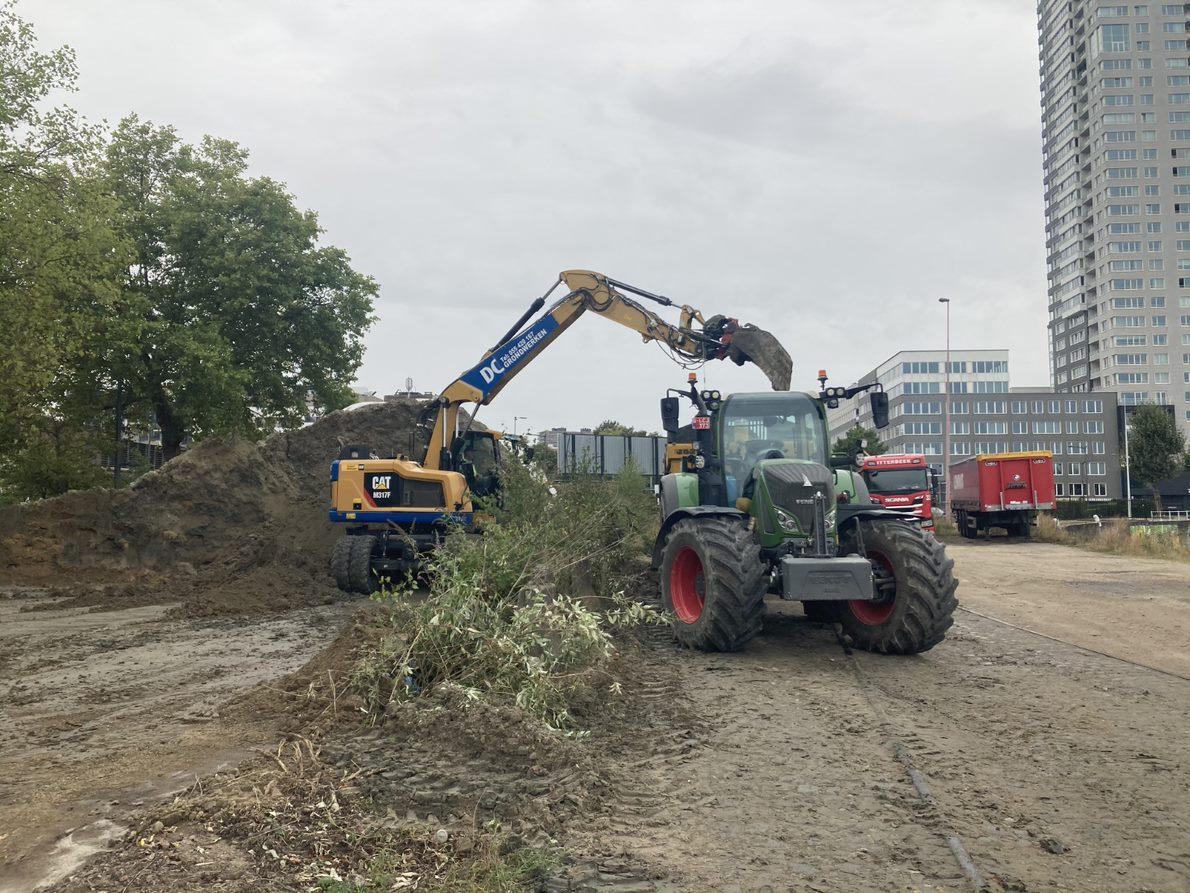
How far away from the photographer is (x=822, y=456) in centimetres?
1030

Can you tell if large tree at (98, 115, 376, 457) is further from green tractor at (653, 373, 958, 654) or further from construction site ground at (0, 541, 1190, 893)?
green tractor at (653, 373, 958, 654)

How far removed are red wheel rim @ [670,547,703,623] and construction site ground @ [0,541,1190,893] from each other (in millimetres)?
472

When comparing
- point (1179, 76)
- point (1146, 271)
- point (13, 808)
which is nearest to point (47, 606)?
point (13, 808)

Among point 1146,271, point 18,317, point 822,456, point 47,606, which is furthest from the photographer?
point 1146,271

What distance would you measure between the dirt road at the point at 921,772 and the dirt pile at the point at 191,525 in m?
10.7

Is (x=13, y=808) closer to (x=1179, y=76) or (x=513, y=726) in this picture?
(x=513, y=726)

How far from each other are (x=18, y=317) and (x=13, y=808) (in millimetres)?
14150

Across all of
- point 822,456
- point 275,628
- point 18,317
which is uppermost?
point 18,317

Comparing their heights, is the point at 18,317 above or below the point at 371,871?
above

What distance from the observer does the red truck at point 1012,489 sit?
3152 cm

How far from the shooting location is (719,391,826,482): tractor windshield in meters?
10.3

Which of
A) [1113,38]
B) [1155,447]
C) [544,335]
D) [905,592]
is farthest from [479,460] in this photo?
[1113,38]

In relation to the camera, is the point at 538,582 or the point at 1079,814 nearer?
the point at 1079,814

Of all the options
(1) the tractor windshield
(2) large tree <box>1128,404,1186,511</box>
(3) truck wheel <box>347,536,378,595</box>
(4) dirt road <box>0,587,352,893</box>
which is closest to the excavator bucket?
(1) the tractor windshield
